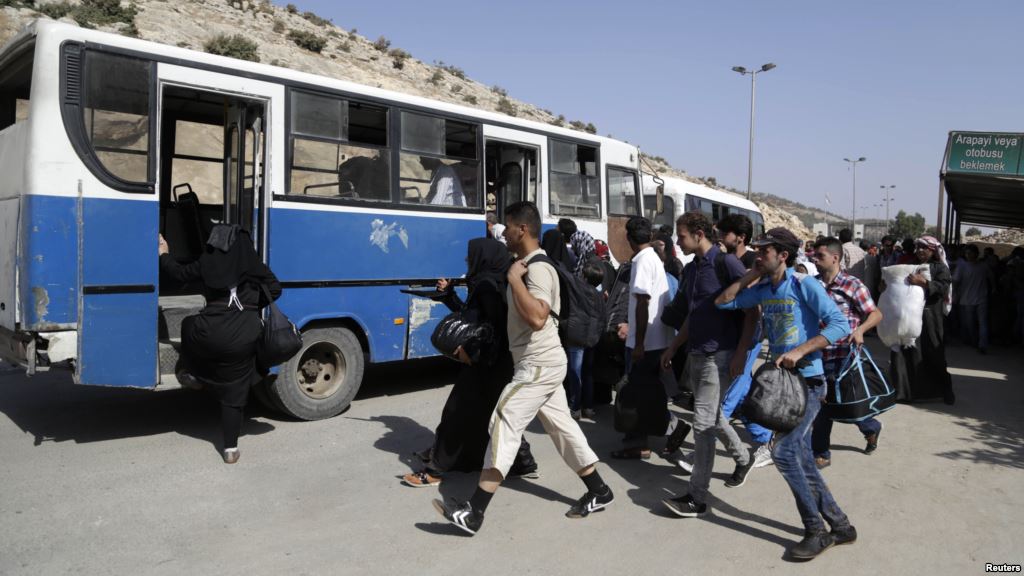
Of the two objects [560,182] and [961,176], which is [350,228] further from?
[961,176]

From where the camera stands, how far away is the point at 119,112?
5.52 meters

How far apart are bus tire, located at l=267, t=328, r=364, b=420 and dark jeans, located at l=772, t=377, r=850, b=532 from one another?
4248mm

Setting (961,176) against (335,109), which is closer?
(335,109)

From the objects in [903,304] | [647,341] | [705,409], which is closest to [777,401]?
[705,409]

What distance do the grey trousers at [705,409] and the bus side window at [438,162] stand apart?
12.6ft

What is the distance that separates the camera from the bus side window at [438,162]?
7.37 metres

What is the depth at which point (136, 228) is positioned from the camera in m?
5.55

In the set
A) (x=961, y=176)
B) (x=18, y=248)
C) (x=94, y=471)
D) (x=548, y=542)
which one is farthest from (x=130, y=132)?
(x=961, y=176)

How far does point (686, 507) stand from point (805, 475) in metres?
Result: 0.83

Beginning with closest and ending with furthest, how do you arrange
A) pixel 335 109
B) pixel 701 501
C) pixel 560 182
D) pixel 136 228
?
1. pixel 701 501
2. pixel 136 228
3. pixel 335 109
4. pixel 560 182

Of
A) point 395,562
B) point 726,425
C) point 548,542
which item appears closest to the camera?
point 395,562

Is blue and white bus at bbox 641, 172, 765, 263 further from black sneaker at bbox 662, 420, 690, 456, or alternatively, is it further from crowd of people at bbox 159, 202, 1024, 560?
black sneaker at bbox 662, 420, 690, 456

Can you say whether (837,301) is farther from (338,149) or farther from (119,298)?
(119,298)

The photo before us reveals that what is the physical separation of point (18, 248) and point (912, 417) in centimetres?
812
